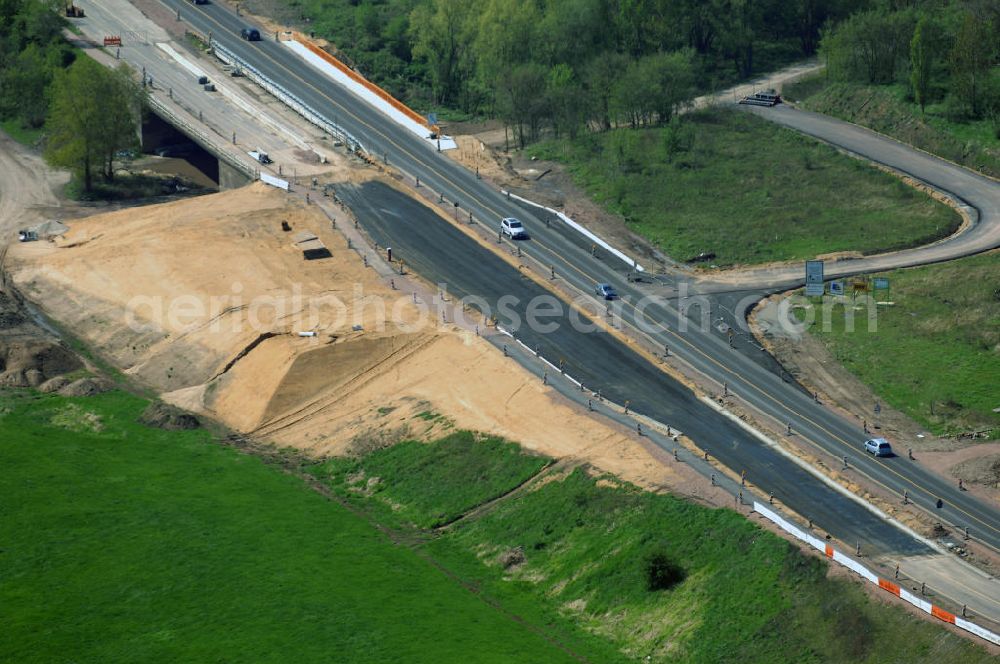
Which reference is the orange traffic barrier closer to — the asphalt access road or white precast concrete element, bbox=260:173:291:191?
the asphalt access road

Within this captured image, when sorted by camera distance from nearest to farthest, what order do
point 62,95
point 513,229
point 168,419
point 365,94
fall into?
point 168,419 → point 513,229 → point 62,95 → point 365,94

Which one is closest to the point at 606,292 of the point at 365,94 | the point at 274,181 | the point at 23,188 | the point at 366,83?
the point at 274,181

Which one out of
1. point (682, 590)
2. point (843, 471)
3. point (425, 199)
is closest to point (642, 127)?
point (425, 199)

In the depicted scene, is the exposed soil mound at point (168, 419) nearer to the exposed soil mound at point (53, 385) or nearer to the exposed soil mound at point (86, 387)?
the exposed soil mound at point (86, 387)

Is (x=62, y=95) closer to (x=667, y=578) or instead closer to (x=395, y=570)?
(x=395, y=570)

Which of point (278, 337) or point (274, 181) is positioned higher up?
point (274, 181)

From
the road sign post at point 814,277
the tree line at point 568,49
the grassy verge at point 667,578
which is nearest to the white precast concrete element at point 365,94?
the tree line at point 568,49

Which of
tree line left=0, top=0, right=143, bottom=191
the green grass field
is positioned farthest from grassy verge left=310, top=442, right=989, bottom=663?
tree line left=0, top=0, right=143, bottom=191
